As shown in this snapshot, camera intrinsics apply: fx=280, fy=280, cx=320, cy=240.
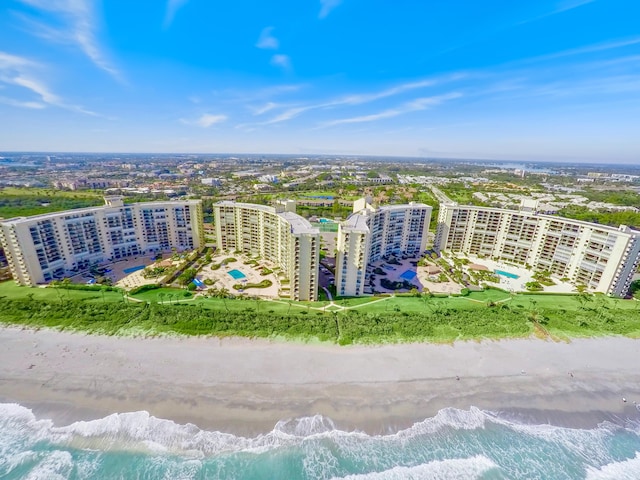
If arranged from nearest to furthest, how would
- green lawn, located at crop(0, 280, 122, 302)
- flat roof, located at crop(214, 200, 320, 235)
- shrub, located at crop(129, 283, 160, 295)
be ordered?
flat roof, located at crop(214, 200, 320, 235)
green lawn, located at crop(0, 280, 122, 302)
shrub, located at crop(129, 283, 160, 295)

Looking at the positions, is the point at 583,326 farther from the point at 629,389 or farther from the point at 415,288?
the point at 415,288

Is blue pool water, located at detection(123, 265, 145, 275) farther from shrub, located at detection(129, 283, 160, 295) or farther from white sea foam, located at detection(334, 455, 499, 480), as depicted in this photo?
white sea foam, located at detection(334, 455, 499, 480)

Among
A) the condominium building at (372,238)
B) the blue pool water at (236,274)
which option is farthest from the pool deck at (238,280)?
the condominium building at (372,238)

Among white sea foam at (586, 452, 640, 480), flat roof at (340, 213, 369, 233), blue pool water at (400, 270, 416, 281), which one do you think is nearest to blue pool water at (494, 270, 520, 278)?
blue pool water at (400, 270, 416, 281)

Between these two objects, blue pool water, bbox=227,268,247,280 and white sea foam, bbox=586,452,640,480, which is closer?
white sea foam, bbox=586,452,640,480

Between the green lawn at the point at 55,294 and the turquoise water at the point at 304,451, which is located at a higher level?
the green lawn at the point at 55,294

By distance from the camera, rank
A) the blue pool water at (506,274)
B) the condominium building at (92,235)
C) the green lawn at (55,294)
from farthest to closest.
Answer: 1. the blue pool water at (506,274)
2. the condominium building at (92,235)
3. the green lawn at (55,294)

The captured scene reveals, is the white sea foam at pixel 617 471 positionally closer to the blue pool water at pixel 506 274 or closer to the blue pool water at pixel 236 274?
the blue pool water at pixel 506 274

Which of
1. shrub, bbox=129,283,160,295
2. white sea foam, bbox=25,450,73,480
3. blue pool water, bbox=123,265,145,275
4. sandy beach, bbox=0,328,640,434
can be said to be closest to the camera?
white sea foam, bbox=25,450,73,480
